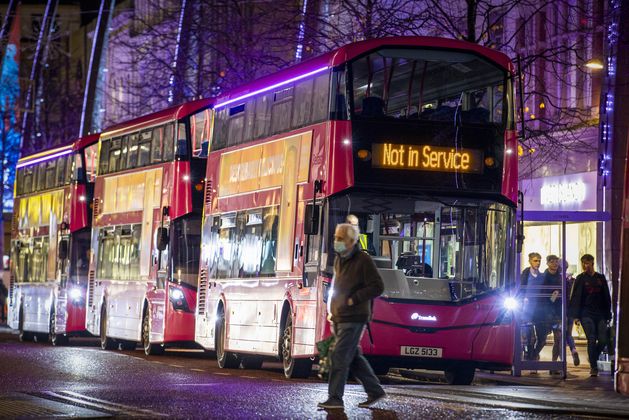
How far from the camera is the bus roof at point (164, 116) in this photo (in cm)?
2933

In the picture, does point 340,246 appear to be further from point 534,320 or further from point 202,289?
point 202,289

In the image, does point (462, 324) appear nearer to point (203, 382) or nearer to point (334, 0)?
point (203, 382)

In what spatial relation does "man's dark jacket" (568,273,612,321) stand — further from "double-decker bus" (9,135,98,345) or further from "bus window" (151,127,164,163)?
"double-decker bus" (9,135,98,345)

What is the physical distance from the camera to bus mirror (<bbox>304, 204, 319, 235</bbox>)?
65.9ft

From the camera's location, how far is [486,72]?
20906mm

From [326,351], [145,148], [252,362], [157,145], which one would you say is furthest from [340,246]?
[145,148]

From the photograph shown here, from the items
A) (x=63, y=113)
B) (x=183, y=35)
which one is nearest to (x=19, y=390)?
(x=183, y=35)

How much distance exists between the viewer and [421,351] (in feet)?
66.9

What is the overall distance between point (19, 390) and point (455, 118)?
652cm

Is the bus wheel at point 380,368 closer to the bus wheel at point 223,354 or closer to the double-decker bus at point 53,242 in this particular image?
the bus wheel at point 223,354

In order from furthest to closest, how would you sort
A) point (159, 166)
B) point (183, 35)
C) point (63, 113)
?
point (63, 113) → point (183, 35) → point (159, 166)

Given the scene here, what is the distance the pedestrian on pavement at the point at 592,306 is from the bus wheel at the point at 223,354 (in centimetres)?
522

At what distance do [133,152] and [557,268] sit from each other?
1021cm

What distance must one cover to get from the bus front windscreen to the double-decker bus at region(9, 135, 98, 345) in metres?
16.7
